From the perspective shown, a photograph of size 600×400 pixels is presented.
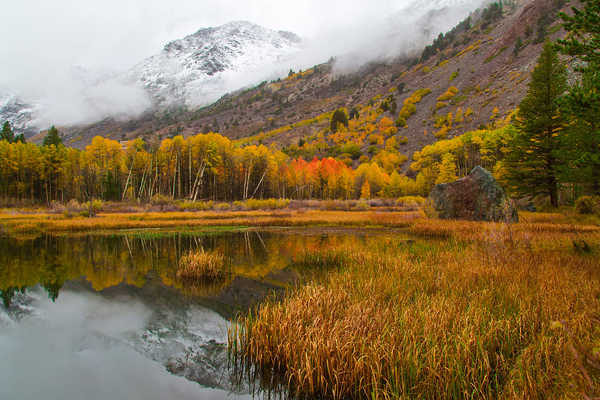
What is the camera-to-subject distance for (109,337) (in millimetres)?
6828

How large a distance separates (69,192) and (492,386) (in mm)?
75786

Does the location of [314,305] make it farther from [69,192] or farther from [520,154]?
[69,192]

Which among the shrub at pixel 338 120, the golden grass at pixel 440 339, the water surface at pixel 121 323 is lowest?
the water surface at pixel 121 323

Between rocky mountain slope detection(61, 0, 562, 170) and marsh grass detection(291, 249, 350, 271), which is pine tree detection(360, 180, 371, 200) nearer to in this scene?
rocky mountain slope detection(61, 0, 562, 170)

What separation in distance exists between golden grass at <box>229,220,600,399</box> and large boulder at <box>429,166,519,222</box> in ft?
49.4

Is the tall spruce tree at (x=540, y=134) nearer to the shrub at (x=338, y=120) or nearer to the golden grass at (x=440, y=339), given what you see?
the golden grass at (x=440, y=339)

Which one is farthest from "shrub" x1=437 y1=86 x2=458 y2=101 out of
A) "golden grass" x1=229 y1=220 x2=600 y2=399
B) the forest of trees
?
"golden grass" x1=229 y1=220 x2=600 y2=399

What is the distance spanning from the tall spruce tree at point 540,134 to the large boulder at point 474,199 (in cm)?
650

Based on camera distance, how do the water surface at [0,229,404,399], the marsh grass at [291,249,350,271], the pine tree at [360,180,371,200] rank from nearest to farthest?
the water surface at [0,229,404,399]
the marsh grass at [291,249,350,271]
the pine tree at [360,180,371,200]

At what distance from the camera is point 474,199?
22.5 m

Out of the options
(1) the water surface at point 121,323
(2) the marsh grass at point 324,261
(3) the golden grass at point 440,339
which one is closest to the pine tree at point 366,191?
(1) the water surface at point 121,323

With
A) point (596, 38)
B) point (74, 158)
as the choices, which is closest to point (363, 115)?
point (74, 158)

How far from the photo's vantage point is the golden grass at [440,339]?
143 inches

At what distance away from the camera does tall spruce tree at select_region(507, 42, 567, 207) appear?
2509 cm
